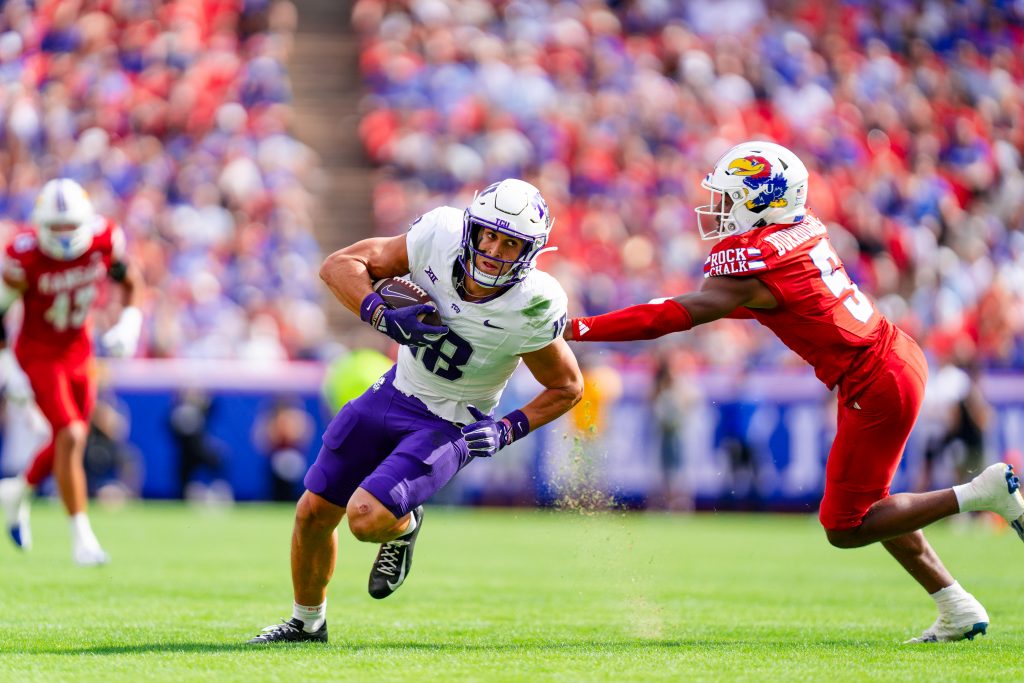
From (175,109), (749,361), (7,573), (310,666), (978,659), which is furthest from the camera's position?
(175,109)

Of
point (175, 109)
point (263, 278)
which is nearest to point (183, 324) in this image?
point (263, 278)

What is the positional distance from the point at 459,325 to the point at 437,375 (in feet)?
0.77

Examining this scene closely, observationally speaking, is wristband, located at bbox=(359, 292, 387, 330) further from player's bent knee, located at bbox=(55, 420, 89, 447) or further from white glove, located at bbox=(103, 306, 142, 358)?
player's bent knee, located at bbox=(55, 420, 89, 447)

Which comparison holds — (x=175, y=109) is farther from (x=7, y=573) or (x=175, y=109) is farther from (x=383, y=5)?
(x=7, y=573)

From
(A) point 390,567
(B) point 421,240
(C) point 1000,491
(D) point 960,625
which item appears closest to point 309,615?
(A) point 390,567

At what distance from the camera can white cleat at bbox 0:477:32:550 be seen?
8.79 metres

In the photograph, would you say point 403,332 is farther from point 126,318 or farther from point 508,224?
point 126,318

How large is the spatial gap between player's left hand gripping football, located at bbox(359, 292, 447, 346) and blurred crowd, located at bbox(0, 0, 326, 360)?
10.4 metres

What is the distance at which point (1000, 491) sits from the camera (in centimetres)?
580

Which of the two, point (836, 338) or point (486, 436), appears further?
point (836, 338)

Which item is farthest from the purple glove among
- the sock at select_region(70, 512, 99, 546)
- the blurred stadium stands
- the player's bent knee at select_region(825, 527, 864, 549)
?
the blurred stadium stands

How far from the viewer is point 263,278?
16531mm

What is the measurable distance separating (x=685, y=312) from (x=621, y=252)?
11574 mm

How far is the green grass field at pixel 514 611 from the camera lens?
505cm
